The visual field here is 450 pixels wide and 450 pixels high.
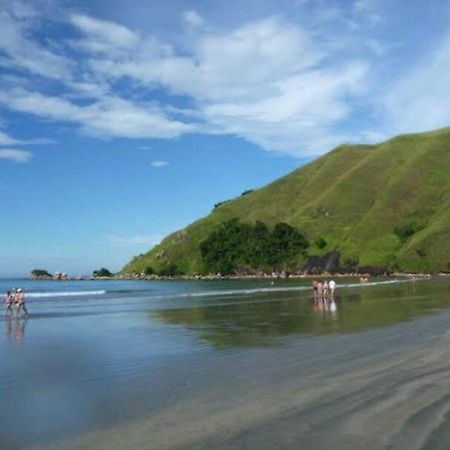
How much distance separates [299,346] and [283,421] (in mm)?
11374

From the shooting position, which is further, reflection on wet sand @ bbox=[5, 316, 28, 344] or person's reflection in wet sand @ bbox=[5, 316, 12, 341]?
person's reflection in wet sand @ bbox=[5, 316, 12, 341]

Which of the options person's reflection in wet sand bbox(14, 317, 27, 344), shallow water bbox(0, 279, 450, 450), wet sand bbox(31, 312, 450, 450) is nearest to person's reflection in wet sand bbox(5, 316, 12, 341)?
person's reflection in wet sand bbox(14, 317, 27, 344)

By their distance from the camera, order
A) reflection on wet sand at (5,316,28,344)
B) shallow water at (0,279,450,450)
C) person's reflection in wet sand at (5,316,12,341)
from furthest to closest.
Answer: person's reflection in wet sand at (5,316,12,341), reflection on wet sand at (5,316,28,344), shallow water at (0,279,450,450)

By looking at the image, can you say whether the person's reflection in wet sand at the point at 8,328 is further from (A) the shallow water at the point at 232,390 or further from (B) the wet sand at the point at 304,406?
(B) the wet sand at the point at 304,406

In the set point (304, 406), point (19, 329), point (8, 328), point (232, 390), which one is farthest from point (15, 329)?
point (304, 406)

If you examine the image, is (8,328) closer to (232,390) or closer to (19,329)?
(19,329)

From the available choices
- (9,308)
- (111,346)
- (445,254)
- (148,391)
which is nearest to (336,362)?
(148,391)

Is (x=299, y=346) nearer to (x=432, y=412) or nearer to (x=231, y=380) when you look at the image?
(x=231, y=380)

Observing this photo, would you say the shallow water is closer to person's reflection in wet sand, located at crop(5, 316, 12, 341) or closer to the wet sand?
the wet sand

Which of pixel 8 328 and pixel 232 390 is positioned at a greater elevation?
pixel 8 328

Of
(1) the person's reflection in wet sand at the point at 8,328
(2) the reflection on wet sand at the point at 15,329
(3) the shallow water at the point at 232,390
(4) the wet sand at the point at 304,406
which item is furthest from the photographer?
(1) the person's reflection in wet sand at the point at 8,328

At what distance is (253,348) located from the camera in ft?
74.6

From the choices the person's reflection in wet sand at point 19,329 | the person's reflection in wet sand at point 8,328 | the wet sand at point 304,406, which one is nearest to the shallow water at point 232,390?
the wet sand at point 304,406

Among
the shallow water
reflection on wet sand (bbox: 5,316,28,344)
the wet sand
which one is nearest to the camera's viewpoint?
the wet sand
